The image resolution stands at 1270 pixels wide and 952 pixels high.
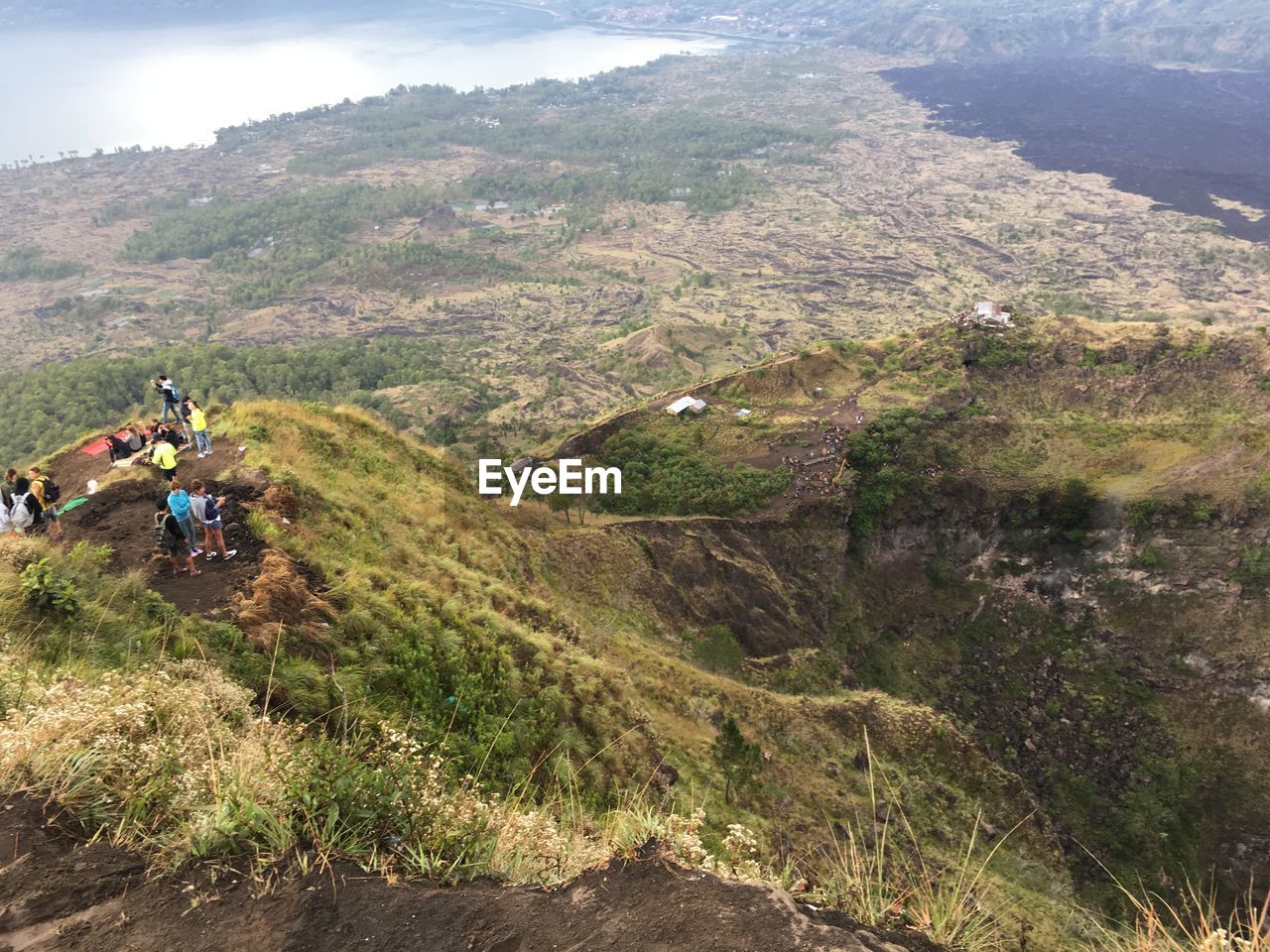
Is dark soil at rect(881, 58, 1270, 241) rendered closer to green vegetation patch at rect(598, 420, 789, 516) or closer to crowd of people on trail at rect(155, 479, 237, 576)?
green vegetation patch at rect(598, 420, 789, 516)

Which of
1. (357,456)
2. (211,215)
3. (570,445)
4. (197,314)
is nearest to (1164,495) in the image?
(570,445)

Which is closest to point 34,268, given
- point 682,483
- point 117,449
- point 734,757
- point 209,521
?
point 117,449

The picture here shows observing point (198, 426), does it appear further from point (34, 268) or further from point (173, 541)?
point (34, 268)

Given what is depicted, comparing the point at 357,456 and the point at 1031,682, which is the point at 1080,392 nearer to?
the point at 1031,682

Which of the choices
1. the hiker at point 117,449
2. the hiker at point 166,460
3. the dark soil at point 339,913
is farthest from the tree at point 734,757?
the hiker at point 117,449

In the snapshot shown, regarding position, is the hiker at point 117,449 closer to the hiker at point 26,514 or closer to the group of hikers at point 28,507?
the group of hikers at point 28,507
